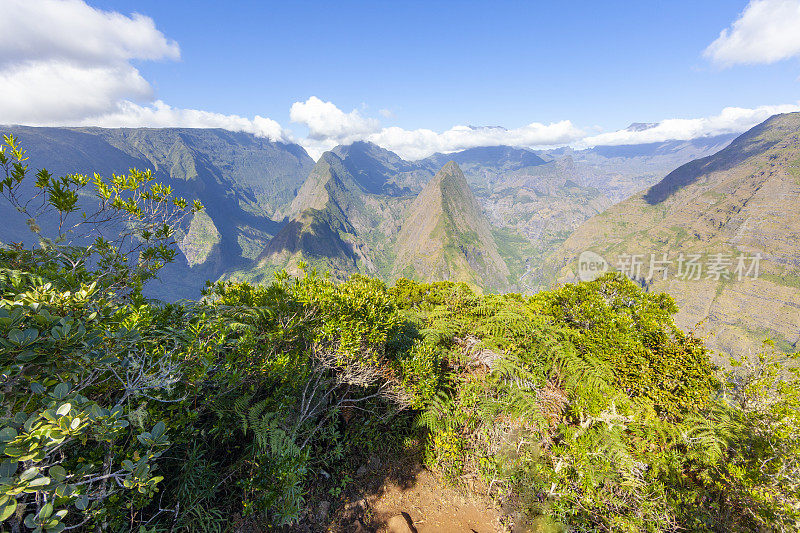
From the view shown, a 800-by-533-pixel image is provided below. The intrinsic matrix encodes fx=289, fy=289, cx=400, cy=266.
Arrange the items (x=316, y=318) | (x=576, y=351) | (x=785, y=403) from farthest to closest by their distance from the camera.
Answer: (x=576, y=351), (x=316, y=318), (x=785, y=403)

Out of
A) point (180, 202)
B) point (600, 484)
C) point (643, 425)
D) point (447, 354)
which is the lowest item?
point (600, 484)

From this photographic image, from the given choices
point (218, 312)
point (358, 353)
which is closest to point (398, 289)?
point (358, 353)

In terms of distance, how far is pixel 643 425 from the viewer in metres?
6.36

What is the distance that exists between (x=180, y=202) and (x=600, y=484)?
37.8 feet

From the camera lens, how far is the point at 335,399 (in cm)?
736

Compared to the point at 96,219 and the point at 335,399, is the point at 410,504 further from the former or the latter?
the point at 96,219

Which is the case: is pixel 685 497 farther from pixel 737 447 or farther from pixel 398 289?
pixel 398 289

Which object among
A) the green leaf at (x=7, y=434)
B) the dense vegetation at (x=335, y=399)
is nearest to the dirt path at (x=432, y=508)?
the dense vegetation at (x=335, y=399)

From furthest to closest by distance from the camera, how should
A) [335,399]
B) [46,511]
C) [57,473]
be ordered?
1. [335,399]
2. [57,473]
3. [46,511]

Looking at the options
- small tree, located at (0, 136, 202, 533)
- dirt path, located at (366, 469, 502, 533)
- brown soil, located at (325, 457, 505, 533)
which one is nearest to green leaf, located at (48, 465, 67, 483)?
small tree, located at (0, 136, 202, 533)

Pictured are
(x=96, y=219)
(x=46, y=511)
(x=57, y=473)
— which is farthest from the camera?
(x=96, y=219)

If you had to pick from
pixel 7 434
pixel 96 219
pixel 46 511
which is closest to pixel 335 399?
pixel 46 511

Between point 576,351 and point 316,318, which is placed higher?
point 316,318

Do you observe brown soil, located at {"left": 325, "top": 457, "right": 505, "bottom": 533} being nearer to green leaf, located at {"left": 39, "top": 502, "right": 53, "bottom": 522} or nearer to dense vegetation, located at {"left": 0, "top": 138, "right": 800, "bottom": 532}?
dense vegetation, located at {"left": 0, "top": 138, "right": 800, "bottom": 532}
